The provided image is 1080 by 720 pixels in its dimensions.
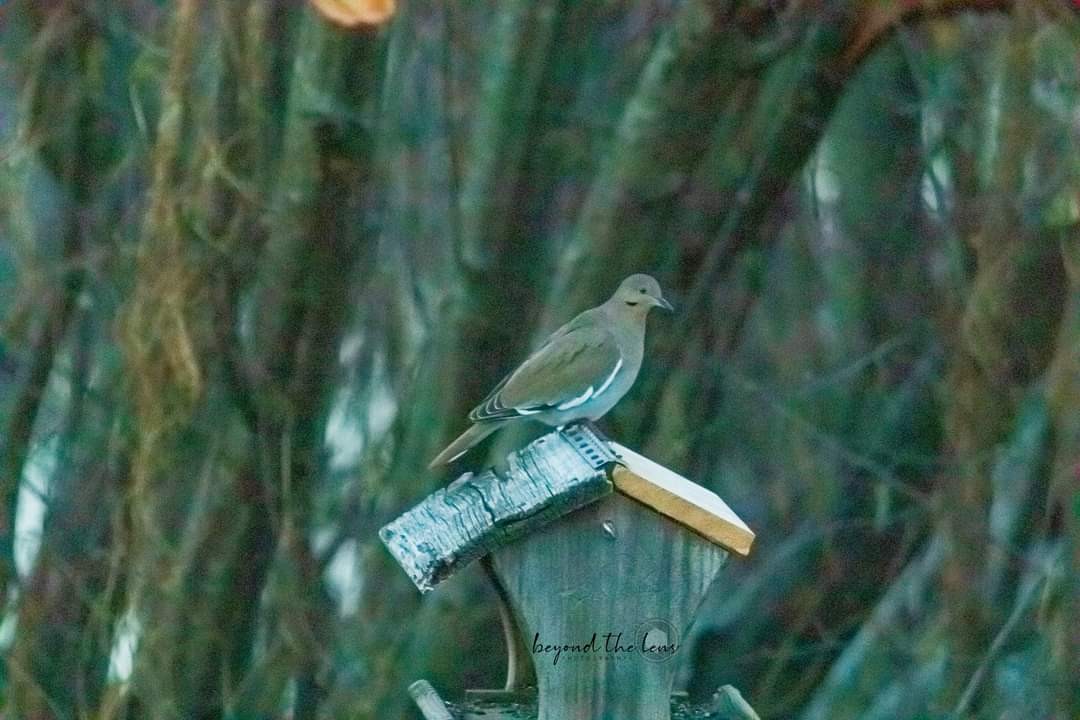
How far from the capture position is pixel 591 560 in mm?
2832

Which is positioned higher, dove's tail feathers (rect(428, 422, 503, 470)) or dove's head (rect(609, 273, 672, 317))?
dove's head (rect(609, 273, 672, 317))

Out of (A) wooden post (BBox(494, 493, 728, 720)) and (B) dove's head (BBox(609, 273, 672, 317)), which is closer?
(A) wooden post (BBox(494, 493, 728, 720))

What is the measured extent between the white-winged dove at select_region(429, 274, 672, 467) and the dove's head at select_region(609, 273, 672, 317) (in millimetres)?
202

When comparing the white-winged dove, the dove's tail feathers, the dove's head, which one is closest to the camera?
the white-winged dove

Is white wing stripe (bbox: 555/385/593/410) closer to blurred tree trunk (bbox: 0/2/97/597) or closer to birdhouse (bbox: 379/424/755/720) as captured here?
birdhouse (bbox: 379/424/755/720)

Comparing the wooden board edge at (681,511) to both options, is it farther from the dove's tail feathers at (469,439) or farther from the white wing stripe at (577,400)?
the dove's tail feathers at (469,439)

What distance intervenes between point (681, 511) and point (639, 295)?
1119 millimetres

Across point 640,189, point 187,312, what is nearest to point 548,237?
point 640,189

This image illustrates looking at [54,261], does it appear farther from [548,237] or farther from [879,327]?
[879,327]

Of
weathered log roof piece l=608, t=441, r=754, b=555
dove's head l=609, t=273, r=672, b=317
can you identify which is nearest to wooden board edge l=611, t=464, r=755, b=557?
weathered log roof piece l=608, t=441, r=754, b=555

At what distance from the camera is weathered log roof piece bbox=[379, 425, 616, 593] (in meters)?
2.76

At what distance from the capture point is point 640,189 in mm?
4738

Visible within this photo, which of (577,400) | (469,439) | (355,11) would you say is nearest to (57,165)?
(355,11)

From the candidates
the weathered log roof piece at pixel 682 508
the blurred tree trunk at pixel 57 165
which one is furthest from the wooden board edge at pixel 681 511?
the blurred tree trunk at pixel 57 165
